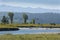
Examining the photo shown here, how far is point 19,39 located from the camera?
28.4m

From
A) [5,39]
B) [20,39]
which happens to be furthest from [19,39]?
[5,39]

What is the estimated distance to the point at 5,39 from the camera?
2939cm

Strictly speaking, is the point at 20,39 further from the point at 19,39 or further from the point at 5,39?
the point at 5,39

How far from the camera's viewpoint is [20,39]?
28.4 meters

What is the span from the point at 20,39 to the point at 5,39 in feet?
6.52

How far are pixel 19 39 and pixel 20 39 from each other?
0.11 meters

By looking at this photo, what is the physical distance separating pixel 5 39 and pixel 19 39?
1.88m
